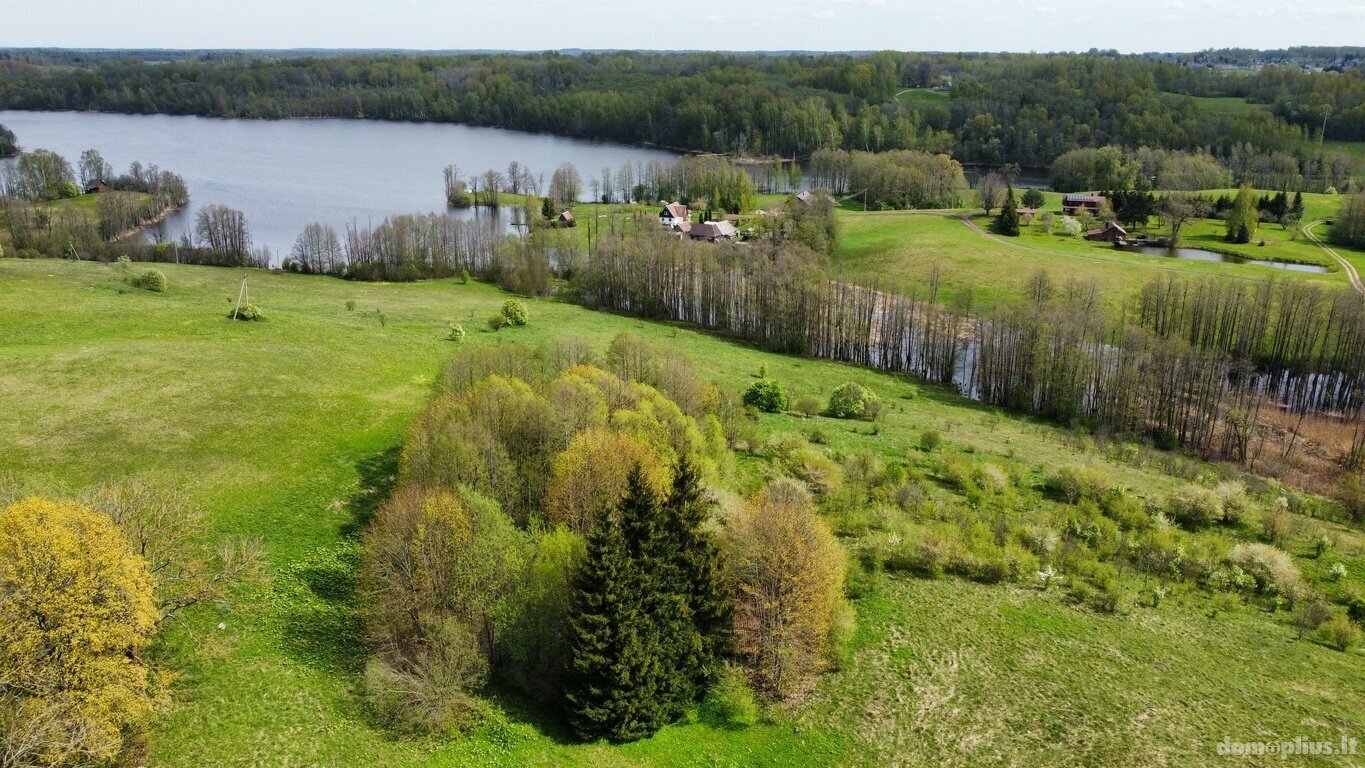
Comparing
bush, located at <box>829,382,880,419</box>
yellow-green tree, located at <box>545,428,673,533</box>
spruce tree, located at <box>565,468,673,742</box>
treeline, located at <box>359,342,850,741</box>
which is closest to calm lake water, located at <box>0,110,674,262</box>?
bush, located at <box>829,382,880,419</box>

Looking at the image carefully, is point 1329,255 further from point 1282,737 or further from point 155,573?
point 155,573

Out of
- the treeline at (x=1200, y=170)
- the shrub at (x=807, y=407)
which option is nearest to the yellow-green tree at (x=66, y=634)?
the shrub at (x=807, y=407)

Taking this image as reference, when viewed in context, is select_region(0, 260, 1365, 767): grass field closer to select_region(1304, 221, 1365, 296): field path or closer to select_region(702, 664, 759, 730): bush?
select_region(702, 664, 759, 730): bush

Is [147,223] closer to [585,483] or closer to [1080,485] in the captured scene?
[585,483]

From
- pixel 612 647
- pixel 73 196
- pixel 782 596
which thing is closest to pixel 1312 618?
pixel 782 596

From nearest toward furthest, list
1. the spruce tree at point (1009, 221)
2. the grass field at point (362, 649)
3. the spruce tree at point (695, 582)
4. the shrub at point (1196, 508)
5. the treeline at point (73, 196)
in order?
the grass field at point (362, 649), the spruce tree at point (695, 582), the shrub at point (1196, 508), the treeline at point (73, 196), the spruce tree at point (1009, 221)

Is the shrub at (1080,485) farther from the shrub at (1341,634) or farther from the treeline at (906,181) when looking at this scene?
the treeline at (906,181)
